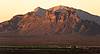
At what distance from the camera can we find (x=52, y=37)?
27.2 m

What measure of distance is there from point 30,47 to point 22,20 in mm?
2523

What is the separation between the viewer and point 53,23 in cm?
2842

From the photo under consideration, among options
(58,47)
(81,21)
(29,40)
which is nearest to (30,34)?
(29,40)

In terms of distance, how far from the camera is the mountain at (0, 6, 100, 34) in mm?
27719

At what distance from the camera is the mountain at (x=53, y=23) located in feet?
90.9

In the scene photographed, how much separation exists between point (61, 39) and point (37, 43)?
7.23 feet

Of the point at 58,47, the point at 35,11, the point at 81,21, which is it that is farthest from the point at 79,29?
the point at 35,11

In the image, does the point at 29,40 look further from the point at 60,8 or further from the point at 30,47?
the point at 60,8

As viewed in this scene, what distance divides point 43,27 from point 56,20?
171cm

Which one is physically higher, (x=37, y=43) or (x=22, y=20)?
(x=22, y=20)

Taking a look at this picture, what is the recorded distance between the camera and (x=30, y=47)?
92.2 feet

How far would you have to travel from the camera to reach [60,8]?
1110 inches

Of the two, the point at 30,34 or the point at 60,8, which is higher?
the point at 60,8

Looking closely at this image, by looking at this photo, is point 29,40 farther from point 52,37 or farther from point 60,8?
point 60,8
